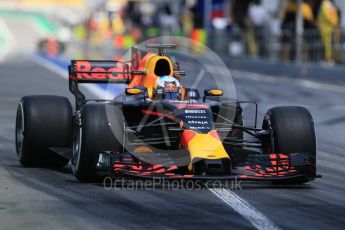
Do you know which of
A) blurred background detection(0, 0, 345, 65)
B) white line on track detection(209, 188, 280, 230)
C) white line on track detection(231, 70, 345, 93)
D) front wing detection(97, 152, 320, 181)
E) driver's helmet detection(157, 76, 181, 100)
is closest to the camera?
Answer: white line on track detection(209, 188, 280, 230)

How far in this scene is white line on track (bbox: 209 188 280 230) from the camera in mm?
8719

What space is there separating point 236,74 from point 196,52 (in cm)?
881

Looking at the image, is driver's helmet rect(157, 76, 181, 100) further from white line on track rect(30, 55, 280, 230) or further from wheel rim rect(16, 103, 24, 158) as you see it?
white line on track rect(30, 55, 280, 230)

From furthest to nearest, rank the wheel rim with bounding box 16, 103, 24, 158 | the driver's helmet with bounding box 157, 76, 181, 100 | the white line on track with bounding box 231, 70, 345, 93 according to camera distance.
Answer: the white line on track with bounding box 231, 70, 345, 93 → the wheel rim with bounding box 16, 103, 24, 158 → the driver's helmet with bounding box 157, 76, 181, 100

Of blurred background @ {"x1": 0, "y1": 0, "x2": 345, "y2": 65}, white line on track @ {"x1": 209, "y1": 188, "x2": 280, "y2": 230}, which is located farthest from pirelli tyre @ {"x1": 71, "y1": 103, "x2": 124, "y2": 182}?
blurred background @ {"x1": 0, "y1": 0, "x2": 345, "y2": 65}

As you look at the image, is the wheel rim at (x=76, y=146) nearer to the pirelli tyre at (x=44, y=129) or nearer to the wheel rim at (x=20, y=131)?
the pirelli tyre at (x=44, y=129)

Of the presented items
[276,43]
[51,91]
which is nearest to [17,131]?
[51,91]

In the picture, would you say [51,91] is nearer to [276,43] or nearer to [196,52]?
[276,43]

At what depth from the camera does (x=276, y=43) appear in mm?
34219

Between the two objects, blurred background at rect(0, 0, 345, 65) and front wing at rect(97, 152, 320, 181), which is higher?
blurred background at rect(0, 0, 345, 65)

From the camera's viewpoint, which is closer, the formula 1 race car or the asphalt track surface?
the asphalt track surface

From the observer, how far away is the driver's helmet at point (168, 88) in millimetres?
12055

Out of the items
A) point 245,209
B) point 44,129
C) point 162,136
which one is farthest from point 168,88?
point 245,209

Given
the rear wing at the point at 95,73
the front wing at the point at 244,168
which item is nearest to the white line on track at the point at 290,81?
the rear wing at the point at 95,73
